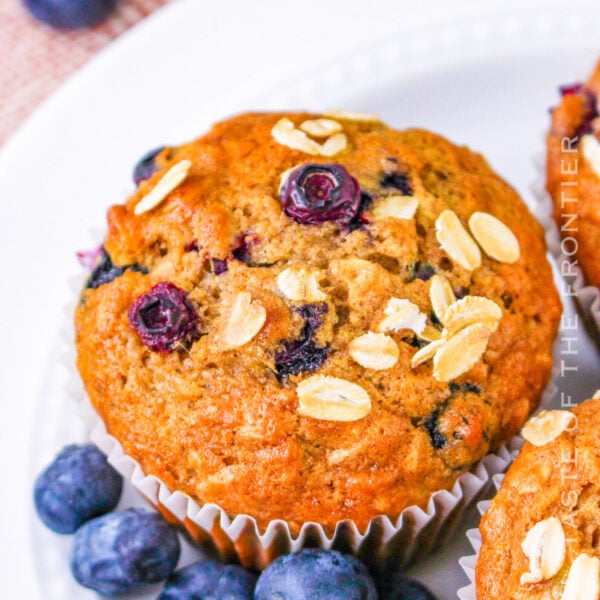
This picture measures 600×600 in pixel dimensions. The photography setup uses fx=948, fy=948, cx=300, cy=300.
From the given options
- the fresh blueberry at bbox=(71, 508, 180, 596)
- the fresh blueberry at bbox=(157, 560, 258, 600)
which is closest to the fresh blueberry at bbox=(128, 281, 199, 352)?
the fresh blueberry at bbox=(71, 508, 180, 596)

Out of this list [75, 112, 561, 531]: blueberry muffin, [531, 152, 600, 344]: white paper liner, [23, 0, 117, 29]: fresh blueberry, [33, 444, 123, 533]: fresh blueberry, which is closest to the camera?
[75, 112, 561, 531]: blueberry muffin

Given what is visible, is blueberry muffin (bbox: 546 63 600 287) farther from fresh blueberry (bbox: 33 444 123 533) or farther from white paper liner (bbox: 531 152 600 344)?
fresh blueberry (bbox: 33 444 123 533)

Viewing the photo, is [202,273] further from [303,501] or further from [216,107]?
[216,107]

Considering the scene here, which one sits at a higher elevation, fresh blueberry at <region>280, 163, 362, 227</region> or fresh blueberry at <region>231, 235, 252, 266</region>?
fresh blueberry at <region>280, 163, 362, 227</region>

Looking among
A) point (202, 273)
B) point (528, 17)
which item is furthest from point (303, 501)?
point (528, 17)

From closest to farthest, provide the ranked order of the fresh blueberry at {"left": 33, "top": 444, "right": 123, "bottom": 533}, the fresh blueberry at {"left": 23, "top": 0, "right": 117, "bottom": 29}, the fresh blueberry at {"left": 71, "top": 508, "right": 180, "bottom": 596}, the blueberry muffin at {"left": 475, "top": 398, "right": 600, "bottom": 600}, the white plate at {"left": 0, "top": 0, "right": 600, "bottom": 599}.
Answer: the blueberry muffin at {"left": 475, "top": 398, "right": 600, "bottom": 600} < the fresh blueberry at {"left": 71, "top": 508, "right": 180, "bottom": 596} < the fresh blueberry at {"left": 33, "top": 444, "right": 123, "bottom": 533} < the white plate at {"left": 0, "top": 0, "right": 600, "bottom": 599} < the fresh blueberry at {"left": 23, "top": 0, "right": 117, "bottom": 29}

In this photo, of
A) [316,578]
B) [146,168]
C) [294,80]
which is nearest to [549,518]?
[316,578]

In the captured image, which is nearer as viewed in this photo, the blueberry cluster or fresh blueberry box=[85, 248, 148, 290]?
the blueberry cluster

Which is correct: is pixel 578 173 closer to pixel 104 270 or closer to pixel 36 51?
pixel 104 270
